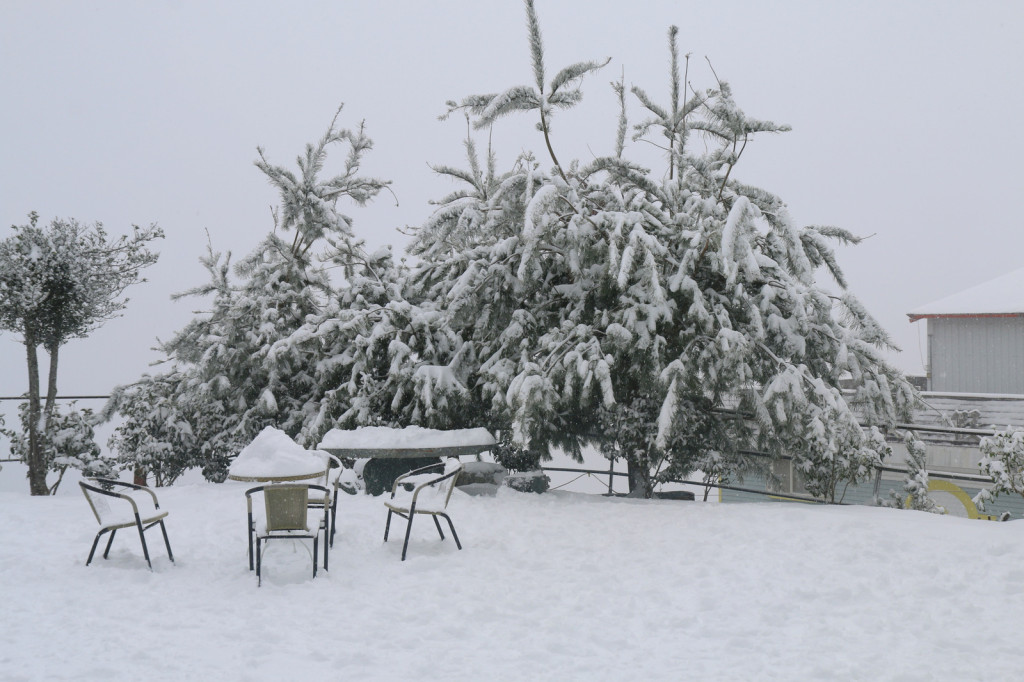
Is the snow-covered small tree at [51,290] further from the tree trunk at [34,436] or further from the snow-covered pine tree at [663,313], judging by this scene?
the snow-covered pine tree at [663,313]

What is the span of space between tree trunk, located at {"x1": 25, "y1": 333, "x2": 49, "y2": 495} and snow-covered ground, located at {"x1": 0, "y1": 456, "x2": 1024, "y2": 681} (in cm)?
306

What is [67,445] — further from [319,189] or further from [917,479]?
[917,479]

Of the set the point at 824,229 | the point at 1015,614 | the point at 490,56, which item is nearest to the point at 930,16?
the point at 824,229

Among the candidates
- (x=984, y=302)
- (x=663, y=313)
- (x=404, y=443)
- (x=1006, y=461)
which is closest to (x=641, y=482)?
(x=663, y=313)

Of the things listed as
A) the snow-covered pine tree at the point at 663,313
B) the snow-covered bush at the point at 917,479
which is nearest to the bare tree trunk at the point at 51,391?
the snow-covered pine tree at the point at 663,313

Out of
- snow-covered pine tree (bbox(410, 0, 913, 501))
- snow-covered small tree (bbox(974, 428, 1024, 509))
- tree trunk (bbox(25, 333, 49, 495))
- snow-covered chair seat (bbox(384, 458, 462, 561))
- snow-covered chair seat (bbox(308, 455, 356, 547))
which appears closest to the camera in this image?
snow-covered chair seat (bbox(384, 458, 462, 561))

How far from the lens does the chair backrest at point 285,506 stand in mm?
5176

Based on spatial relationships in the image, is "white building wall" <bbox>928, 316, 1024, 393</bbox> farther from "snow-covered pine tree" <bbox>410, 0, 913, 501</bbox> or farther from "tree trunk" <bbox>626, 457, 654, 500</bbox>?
"tree trunk" <bbox>626, 457, 654, 500</bbox>

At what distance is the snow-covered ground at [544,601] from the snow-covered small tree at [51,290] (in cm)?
317

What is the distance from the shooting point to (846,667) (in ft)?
12.4

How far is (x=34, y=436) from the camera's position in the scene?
30.2 ft

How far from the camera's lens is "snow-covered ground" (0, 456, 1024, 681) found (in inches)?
150

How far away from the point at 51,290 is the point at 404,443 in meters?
4.81

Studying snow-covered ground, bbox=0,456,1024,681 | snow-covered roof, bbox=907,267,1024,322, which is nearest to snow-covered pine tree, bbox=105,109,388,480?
snow-covered ground, bbox=0,456,1024,681
